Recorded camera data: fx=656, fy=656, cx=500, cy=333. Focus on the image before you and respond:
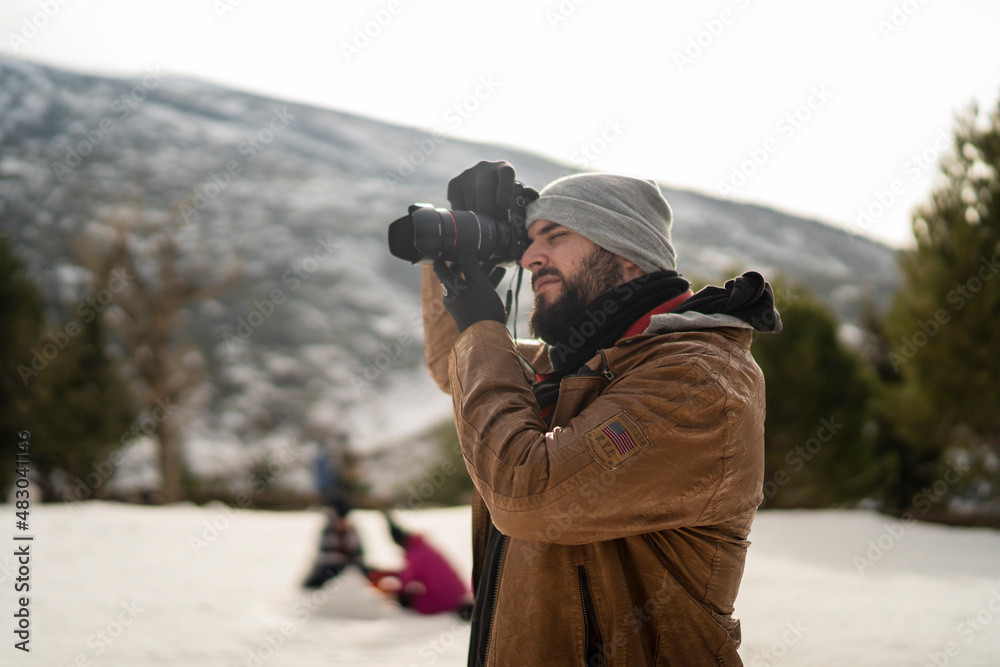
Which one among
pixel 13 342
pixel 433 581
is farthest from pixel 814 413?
pixel 13 342

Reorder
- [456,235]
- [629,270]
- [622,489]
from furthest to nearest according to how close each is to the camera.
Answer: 1. [629,270]
2. [456,235]
3. [622,489]

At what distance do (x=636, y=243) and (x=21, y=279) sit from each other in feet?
52.7

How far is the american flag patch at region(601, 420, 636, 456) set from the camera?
1222mm

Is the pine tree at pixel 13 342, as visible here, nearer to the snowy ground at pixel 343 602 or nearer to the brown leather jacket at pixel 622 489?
the snowy ground at pixel 343 602

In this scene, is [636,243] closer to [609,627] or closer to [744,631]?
[609,627]

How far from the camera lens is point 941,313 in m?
7.98

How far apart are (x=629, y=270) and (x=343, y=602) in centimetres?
452

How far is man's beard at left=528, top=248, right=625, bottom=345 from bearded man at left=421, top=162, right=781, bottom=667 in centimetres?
5

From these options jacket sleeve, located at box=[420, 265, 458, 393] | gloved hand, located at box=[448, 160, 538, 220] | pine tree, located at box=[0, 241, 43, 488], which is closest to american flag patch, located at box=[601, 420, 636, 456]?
gloved hand, located at box=[448, 160, 538, 220]

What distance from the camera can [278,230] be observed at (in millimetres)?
52719

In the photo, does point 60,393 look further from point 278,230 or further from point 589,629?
point 278,230

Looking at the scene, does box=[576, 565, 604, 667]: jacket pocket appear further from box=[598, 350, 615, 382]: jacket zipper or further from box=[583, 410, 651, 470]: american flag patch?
box=[598, 350, 615, 382]: jacket zipper

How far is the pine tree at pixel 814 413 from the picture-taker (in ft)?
29.3

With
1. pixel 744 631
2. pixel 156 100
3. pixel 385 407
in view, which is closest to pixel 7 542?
pixel 744 631
